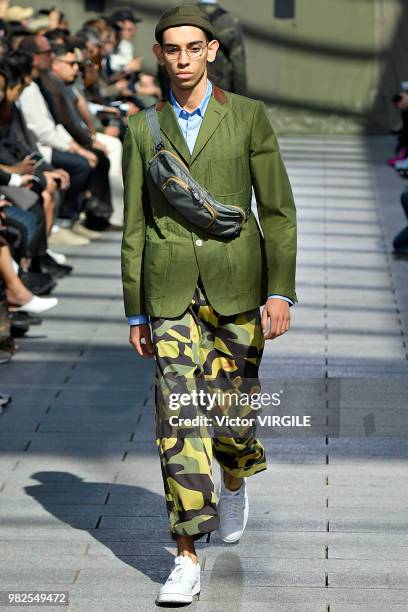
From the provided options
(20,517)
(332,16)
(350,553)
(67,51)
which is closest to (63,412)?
(20,517)

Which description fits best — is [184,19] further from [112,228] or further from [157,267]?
[112,228]

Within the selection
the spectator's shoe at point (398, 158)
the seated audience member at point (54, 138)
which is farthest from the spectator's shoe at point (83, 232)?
the spectator's shoe at point (398, 158)

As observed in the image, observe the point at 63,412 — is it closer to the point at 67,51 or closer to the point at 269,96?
the point at 67,51

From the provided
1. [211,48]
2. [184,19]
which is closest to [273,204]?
[211,48]

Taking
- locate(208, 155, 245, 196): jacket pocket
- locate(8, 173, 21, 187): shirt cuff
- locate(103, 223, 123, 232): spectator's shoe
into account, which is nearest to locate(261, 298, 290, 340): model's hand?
locate(208, 155, 245, 196): jacket pocket

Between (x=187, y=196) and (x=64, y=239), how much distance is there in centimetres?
741

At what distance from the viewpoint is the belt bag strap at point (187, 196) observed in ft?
14.7

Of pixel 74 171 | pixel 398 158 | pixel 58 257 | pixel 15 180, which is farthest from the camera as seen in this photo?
pixel 398 158

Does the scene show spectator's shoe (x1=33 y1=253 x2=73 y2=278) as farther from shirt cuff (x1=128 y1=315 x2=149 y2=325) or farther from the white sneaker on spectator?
shirt cuff (x1=128 y1=315 x2=149 y2=325)

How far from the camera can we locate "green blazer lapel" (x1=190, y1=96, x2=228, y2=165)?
4.58 meters

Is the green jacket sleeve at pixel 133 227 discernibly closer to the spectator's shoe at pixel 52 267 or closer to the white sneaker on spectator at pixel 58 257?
the spectator's shoe at pixel 52 267

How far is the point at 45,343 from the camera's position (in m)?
8.50

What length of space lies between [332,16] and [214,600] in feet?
53.4

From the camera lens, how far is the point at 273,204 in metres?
4.61
